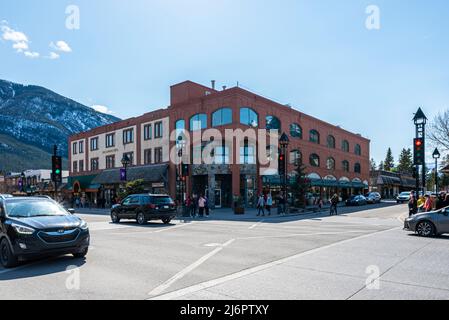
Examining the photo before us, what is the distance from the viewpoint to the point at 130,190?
35.1 metres

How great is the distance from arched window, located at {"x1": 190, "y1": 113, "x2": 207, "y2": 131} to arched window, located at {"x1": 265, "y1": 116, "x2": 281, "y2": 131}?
6.83 metres

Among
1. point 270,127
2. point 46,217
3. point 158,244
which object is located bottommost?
point 158,244

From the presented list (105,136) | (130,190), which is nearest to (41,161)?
(105,136)

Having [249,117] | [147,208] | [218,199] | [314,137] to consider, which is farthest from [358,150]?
[147,208]

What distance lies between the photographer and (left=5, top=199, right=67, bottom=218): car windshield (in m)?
8.86

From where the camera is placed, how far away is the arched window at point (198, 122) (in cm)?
3797

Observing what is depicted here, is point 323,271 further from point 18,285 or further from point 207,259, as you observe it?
point 18,285

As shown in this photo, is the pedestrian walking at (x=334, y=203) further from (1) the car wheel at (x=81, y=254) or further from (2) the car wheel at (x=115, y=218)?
(1) the car wheel at (x=81, y=254)

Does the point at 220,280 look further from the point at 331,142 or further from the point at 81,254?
the point at 331,142

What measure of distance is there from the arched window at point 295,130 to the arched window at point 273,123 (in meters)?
3.41

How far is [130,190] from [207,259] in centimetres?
2748

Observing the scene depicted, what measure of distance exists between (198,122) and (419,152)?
908 inches

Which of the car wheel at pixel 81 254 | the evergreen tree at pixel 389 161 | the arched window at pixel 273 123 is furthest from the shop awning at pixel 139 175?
the evergreen tree at pixel 389 161
